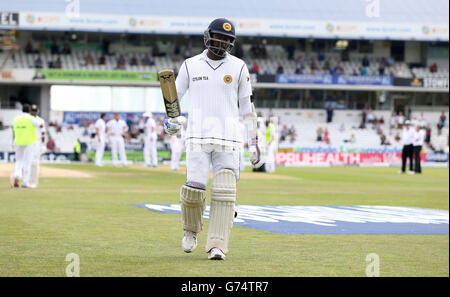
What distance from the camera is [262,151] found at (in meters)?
8.22

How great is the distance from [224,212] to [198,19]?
49.4m

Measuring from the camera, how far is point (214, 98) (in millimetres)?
7625

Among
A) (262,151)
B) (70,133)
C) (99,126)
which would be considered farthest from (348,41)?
(262,151)

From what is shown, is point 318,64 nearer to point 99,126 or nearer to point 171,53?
point 171,53

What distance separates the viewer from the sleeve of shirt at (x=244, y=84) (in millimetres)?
7742

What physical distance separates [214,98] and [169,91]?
0.46m

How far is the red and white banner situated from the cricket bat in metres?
37.4

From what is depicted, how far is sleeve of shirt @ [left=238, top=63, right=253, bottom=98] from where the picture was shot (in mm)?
7742

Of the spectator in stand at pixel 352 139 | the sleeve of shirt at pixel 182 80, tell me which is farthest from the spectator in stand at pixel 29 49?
the sleeve of shirt at pixel 182 80

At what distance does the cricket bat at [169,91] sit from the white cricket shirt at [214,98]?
0.67 ft

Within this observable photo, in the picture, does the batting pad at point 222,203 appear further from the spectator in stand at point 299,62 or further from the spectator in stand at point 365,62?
the spectator in stand at point 365,62

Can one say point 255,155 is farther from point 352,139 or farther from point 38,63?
point 38,63

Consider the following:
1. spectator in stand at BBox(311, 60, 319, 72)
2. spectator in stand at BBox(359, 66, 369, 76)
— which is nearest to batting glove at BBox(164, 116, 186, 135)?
spectator in stand at BBox(311, 60, 319, 72)

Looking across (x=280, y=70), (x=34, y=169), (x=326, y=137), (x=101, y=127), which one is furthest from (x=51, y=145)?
(x=34, y=169)
